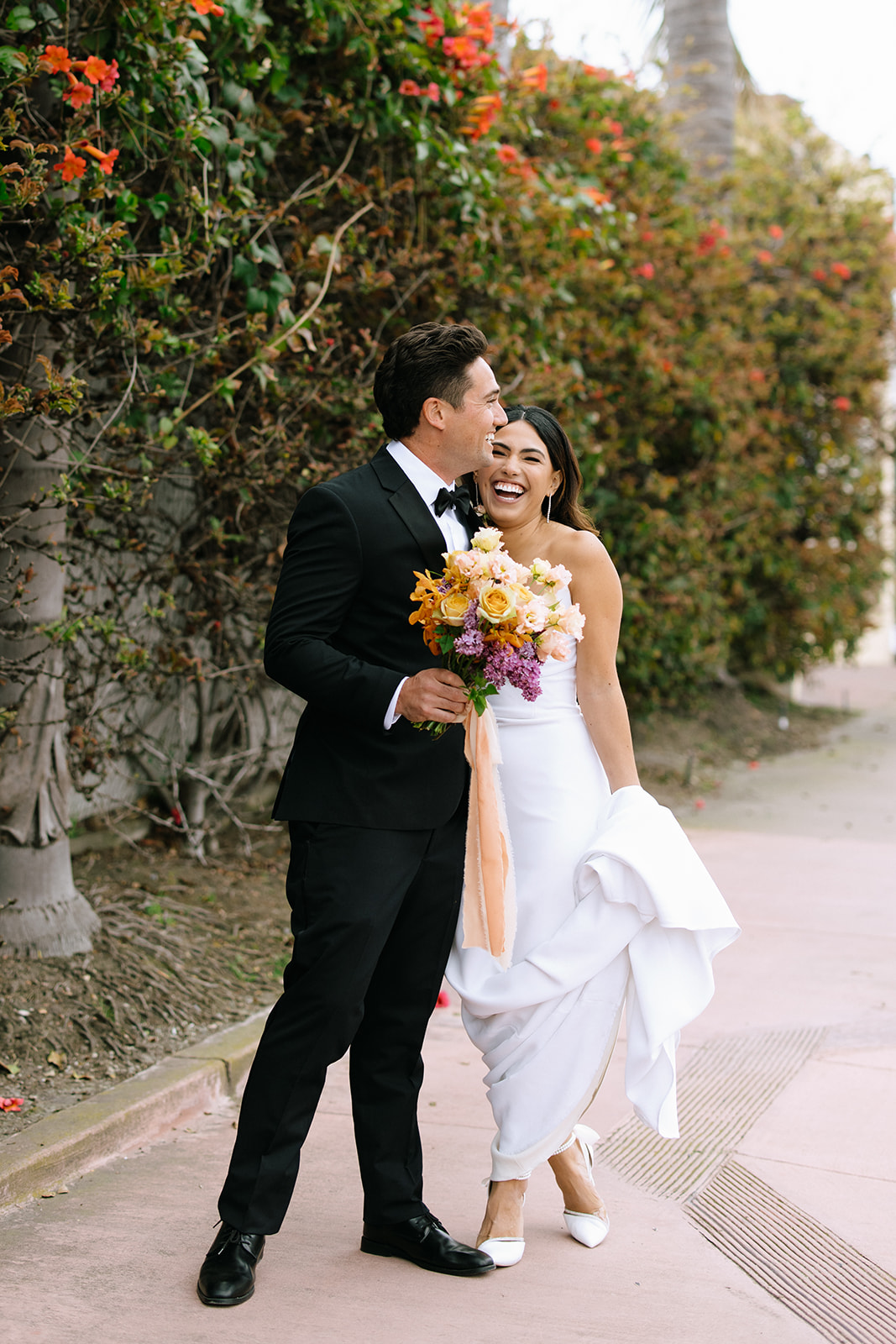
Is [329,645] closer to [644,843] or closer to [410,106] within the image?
[644,843]

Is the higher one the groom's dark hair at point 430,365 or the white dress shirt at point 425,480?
the groom's dark hair at point 430,365

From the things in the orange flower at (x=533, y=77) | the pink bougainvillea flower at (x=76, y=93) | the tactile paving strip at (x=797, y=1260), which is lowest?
the tactile paving strip at (x=797, y=1260)

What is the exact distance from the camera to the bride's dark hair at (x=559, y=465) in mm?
3361

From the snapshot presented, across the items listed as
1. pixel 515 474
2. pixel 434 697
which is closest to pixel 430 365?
pixel 515 474

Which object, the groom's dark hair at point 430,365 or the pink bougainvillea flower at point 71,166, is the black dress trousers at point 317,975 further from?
the pink bougainvillea flower at point 71,166

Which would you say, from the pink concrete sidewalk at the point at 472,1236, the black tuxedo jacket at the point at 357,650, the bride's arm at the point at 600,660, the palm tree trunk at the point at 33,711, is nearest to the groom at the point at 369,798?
the black tuxedo jacket at the point at 357,650

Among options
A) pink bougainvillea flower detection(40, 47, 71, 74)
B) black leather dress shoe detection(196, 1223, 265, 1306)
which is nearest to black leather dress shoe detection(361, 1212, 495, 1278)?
black leather dress shoe detection(196, 1223, 265, 1306)

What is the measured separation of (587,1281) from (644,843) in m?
1.05

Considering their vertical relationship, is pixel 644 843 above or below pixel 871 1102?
above

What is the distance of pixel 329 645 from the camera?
9.25 ft

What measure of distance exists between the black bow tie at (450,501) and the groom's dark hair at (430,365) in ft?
0.62

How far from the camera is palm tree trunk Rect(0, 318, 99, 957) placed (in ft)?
14.1

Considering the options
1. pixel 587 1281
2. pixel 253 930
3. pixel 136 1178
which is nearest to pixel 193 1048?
pixel 136 1178

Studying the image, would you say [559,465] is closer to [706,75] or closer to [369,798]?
[369,798]
